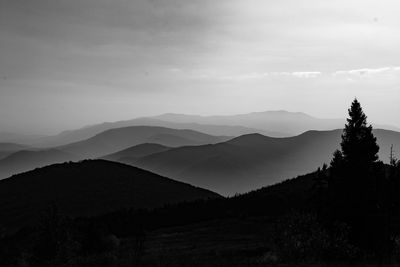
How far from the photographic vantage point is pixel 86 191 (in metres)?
145

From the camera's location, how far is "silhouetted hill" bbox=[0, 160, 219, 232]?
128500mm

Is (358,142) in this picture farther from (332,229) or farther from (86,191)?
(86,191)

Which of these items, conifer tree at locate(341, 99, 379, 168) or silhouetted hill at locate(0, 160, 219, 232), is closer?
conifer tree at locate(341, 99, 379, 168)

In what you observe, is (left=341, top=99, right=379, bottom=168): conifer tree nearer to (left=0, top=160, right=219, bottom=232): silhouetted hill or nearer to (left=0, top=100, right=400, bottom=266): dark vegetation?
(left=0, top=100, right=400, bottom=266): dark vegetation

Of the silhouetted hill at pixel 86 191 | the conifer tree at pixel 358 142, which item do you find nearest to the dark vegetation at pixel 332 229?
the conifer tree at pixel 358 142

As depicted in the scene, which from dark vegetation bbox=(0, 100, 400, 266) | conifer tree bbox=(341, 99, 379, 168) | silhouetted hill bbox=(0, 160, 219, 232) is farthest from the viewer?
silhouetted hill bbox=(0, 160, 219, 232)

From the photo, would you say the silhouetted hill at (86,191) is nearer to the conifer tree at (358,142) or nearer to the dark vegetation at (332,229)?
the dark vegetation at (332,229)

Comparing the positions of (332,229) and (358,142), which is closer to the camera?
(332,229)

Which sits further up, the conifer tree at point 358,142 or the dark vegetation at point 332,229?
the conifer tree at point 358,142

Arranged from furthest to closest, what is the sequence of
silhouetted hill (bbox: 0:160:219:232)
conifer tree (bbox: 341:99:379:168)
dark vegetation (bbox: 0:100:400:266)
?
1. silhouetted hill (bbox: 0:160:219:232)
2. conifer tree (bbox: 341:99:379:168)
3. dark vegetation (bbox: 0:100:400:266)

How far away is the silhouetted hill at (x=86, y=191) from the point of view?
422 feet

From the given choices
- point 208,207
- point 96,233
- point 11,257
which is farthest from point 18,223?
point 11,257

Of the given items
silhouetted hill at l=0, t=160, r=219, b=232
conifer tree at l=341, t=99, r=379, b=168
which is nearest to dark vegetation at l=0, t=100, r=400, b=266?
conifer tree at l=341, t=99, r=379, b=168

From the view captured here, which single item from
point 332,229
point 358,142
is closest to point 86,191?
point 358,142
